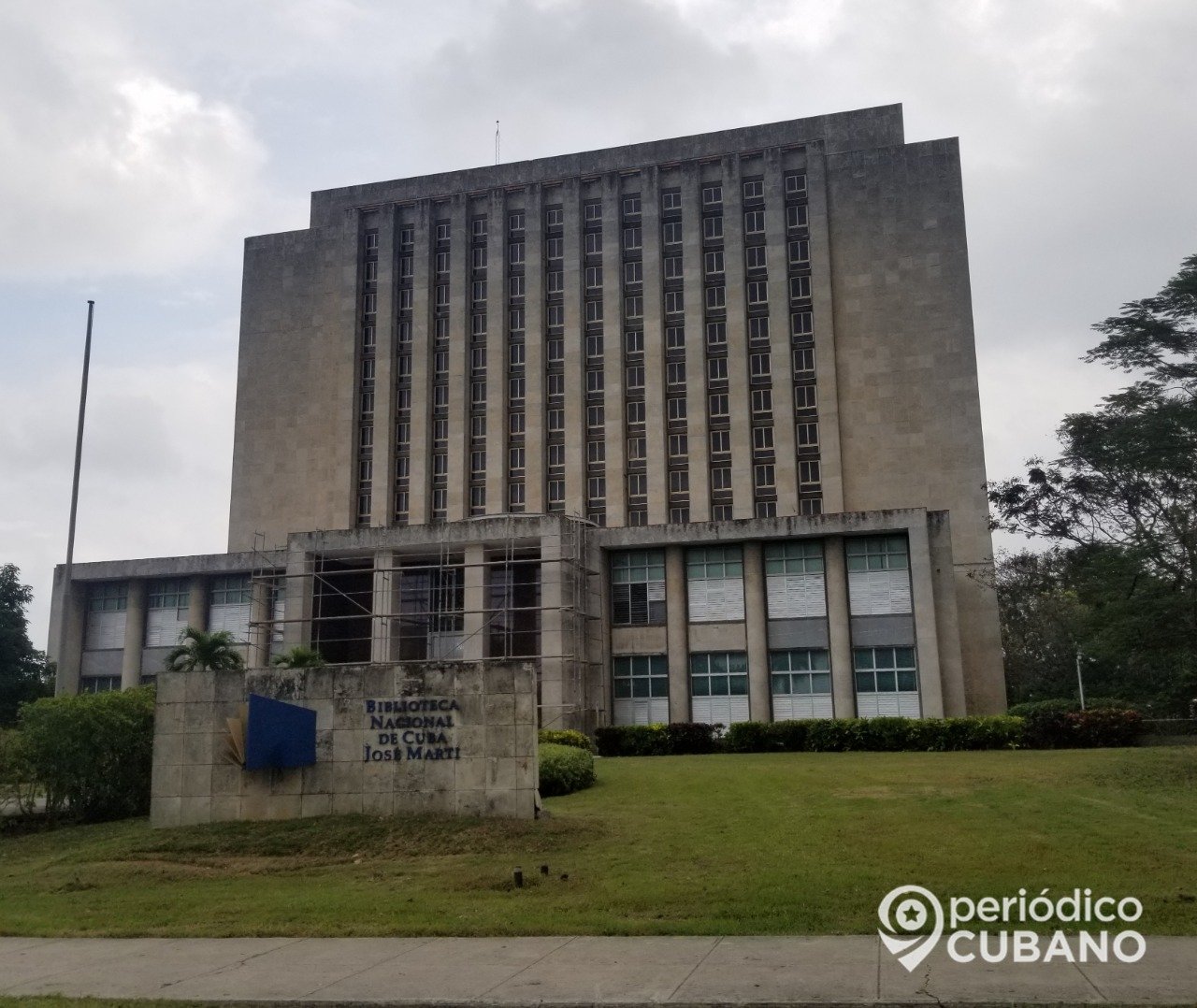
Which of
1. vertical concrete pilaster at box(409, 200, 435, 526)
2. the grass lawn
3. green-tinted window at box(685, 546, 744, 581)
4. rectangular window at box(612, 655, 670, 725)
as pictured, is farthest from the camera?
vertical concrete pilaster at box(409, 200, 435, 526)

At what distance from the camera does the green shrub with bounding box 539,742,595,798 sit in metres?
24.5

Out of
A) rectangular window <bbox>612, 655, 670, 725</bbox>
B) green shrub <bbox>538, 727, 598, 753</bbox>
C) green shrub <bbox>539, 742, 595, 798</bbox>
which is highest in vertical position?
rectangular window <bbox>612, 655, 670, 725</bbox>

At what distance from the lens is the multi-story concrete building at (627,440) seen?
4281cm

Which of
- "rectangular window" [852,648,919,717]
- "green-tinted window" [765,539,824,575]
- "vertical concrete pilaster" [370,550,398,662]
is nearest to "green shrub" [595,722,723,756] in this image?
"rectangular window" [852,648,919,717]

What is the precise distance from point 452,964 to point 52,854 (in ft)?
41.2

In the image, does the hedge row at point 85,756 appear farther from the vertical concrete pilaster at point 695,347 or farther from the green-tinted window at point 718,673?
the vertical concrete pilaster at point 695,347

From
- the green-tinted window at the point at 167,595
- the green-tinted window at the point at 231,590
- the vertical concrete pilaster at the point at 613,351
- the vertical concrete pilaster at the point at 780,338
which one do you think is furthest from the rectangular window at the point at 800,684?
the green-tinted window at the point at 167,595

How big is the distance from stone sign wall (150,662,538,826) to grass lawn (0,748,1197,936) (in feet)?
2.07

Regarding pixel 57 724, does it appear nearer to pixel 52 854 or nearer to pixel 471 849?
pixel 52 854

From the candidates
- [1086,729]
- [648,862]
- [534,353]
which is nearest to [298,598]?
[534,353]

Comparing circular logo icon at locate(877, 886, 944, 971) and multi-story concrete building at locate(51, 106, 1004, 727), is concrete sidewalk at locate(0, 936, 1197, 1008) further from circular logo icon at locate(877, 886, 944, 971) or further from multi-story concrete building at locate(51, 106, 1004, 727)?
multi-story concrete building at locate(51, 106, 1004, 727)

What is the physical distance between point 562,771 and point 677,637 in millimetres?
19200

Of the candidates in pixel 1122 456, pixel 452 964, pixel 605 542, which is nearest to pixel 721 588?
pixel 605 542

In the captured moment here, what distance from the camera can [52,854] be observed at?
20281mm
